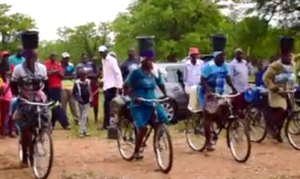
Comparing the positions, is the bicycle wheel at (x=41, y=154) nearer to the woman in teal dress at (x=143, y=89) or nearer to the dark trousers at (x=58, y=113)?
the woman in teal dress at (x=143, y=89)

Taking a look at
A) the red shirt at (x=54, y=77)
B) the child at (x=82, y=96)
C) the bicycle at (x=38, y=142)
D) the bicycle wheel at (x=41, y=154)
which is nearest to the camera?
the bicycle wheel at (x=41, y=154)

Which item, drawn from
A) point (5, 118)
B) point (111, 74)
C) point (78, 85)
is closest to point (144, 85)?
point (78, 85)

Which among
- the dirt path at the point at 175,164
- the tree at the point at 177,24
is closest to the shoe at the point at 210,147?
the dirt path at the point at 175,164

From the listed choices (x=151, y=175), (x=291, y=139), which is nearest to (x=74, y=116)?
(x=291, y=139)

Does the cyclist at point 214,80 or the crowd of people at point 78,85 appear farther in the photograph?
the crowd of people at point 78,85

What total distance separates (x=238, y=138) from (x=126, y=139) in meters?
1.84

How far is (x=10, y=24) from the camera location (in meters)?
69.0

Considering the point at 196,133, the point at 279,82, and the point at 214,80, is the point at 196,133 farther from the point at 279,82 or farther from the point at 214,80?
the point at 279,82

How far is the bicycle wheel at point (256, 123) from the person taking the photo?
13398 mm

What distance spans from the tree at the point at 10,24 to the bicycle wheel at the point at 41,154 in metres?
57.0

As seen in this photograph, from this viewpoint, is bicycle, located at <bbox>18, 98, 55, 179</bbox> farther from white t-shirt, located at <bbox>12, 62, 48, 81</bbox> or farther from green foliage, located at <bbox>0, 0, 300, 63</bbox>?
green foliage, located at <bbox>0, 0, 300, 63</bbox>

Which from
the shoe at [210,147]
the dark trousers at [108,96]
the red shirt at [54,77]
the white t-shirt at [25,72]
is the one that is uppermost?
the white t-shirt at [25,72]

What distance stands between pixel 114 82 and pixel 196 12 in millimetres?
28516

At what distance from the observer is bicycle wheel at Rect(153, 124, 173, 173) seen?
10.1 m
